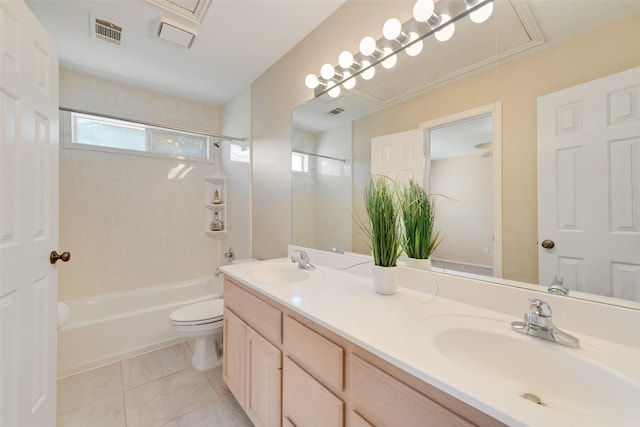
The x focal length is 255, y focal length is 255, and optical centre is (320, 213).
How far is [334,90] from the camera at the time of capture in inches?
65.3

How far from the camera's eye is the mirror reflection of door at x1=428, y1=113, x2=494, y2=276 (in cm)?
101

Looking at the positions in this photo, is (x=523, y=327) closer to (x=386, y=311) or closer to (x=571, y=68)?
(x=386, y=311)

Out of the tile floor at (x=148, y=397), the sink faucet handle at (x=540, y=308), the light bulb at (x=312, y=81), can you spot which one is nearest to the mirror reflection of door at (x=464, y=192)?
the sink faucet handle at (x=540, y=308)

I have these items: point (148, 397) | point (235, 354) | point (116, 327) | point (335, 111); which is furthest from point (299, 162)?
point (116, 327)

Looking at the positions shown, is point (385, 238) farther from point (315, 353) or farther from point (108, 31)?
point (108, 31)

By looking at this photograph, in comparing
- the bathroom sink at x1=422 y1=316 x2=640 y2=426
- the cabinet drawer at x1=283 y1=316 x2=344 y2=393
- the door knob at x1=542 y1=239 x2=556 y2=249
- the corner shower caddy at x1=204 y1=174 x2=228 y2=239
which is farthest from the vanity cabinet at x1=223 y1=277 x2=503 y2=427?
the corner shower caddy at x1=204 y1=174 x2=228 y2=239

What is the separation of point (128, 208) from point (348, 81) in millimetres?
2455

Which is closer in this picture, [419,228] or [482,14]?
[482,14]

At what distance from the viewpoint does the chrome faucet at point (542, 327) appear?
68cm

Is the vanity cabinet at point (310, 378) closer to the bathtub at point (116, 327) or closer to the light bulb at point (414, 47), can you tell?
the light bulb at point (414, 47)

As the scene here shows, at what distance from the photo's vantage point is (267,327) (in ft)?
3.77

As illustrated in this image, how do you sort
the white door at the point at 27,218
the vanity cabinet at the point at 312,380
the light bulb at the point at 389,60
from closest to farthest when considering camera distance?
the vanity cabinet at the point at 312,380 → the white door at the point at 27,218 → the light bulb at the point at 389,60

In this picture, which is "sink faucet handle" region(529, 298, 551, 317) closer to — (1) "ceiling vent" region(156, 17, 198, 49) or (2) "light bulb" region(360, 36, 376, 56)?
(2) "light bulb" region(360, 36, 376, 56)

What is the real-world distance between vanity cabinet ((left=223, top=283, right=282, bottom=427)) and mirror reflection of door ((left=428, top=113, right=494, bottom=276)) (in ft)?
2.64
